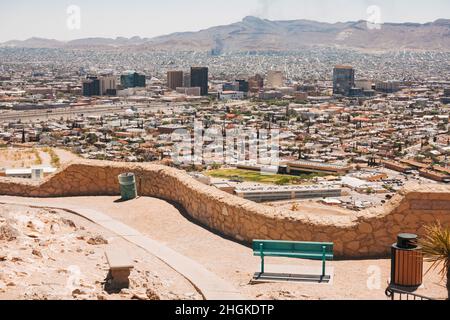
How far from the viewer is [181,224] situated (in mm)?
8406

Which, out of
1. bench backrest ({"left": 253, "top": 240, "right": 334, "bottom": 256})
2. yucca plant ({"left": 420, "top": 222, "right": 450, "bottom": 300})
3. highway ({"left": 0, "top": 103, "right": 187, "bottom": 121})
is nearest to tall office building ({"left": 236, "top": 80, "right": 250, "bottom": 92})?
highway ({"left": 0, "top": 103, "right": 187, "bottom": 121})

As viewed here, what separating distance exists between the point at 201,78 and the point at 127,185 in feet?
390

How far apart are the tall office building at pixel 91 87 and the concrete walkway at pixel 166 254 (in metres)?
111

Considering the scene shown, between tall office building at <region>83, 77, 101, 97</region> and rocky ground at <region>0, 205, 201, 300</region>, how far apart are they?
113 metres

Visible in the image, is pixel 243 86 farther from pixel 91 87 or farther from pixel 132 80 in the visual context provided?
pixel 91 87

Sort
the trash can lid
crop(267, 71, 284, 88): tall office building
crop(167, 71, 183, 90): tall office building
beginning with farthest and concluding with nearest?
crop(267, 71, 284, 88): tall office building < crop(167, 71, 183, 90): tall office building < the trash can lid

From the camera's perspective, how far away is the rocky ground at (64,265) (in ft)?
16.9

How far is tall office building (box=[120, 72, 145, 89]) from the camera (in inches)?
5290

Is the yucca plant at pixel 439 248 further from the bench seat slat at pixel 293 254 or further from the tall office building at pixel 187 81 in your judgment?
the tall office building at pixel 187 81

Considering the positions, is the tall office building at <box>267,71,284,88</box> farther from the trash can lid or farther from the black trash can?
the black trash can

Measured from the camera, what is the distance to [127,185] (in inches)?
384

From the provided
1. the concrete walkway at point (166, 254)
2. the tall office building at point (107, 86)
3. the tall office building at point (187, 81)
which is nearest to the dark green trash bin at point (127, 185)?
the concrete walkway at point (166, 254)
